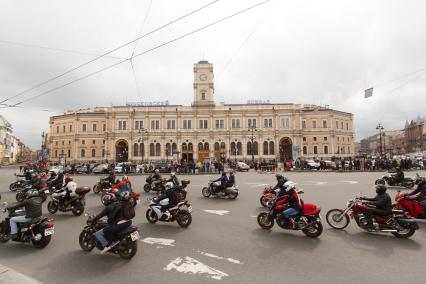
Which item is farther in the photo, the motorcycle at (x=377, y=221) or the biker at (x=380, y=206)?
the biker at (x=380, y=206)

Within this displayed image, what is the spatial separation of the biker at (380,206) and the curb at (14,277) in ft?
23.3

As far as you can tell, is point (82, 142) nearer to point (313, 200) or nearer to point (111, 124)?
point (111, 124)

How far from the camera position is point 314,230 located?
623cm

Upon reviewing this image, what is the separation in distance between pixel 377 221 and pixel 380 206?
1.35 ft

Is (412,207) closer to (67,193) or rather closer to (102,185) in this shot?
(67,193)

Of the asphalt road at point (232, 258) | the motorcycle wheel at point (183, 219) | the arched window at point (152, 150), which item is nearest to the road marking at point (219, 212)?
the asphalt road at point (232, 258)

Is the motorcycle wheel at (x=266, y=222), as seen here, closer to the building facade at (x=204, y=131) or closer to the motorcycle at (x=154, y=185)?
the motorcycle at (x=154, y=185)

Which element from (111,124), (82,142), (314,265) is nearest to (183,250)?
(314,265)

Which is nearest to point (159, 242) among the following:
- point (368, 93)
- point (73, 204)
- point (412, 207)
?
point (73, 204)

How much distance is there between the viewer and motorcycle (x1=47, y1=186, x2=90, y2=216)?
8836 mm

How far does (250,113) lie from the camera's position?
6003 cm

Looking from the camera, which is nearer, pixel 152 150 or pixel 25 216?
pixel 25 216

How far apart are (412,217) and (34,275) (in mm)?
9465

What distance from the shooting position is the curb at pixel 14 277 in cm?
392
